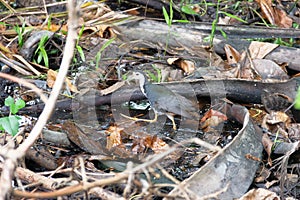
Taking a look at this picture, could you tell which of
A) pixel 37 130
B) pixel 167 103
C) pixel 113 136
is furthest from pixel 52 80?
pixel 37 130

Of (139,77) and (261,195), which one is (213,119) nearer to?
(139,77)

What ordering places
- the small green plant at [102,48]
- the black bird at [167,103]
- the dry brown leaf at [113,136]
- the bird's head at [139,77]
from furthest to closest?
the small green plant at [102,48]
the bird's head at [139,77]
the black bird at [167,103]
the dry brown leaf at [113,136]

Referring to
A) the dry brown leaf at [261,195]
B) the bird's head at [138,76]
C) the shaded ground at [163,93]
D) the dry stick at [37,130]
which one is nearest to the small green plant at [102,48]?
the shaded ground at [163,93]

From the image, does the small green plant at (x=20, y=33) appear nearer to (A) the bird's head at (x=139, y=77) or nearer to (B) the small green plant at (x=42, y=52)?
(B) the small green plant at (x=42, y=52)

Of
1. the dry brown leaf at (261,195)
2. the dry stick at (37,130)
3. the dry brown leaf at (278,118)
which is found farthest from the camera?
the dry brown leaf at (278,118)

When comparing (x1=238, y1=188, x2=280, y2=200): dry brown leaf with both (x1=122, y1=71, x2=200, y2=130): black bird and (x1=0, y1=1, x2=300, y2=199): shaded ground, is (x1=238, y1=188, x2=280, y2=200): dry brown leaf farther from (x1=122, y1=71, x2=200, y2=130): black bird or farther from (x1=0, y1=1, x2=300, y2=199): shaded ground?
(x1=122, y1=71, x2=200, y2=130): black bird

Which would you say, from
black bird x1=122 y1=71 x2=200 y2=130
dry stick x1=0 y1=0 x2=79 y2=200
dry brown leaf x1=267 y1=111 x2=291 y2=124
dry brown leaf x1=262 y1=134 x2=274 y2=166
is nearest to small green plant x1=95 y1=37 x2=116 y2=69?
black bird x1=122 y1=71 x2=200 y2=130

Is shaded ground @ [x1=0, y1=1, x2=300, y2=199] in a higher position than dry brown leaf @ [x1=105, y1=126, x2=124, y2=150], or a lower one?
higher

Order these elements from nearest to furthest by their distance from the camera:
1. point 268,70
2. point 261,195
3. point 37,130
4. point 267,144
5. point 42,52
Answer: point 37,130 → point 261,195 → point 267,144 → point 268,70 → point 42,52
